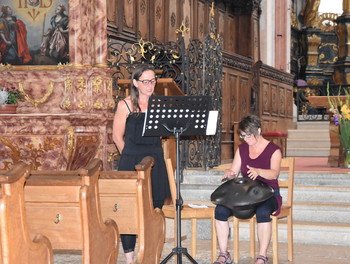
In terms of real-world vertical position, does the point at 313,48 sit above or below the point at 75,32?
above

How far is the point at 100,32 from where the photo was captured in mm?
9562

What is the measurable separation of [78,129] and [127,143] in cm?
344

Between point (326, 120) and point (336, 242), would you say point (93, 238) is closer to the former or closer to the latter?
point (336, 242)

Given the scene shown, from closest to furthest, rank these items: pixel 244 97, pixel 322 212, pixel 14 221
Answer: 1. pixel 14 221
2. pixel 322 212
3. pixel 244 97

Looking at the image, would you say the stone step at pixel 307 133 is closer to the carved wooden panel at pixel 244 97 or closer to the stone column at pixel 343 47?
the carved wooden panel at pixel 244 97

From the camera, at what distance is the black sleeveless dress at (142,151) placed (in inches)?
230

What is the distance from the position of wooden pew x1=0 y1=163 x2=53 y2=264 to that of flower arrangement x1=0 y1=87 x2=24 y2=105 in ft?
18.6

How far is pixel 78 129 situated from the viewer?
923 cm

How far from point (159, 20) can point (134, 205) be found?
7971mm

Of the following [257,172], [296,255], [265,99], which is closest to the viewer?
[257,172]

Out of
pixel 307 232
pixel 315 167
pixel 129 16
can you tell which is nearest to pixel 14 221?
pixel 307 232

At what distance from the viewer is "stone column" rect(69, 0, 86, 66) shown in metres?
9.42

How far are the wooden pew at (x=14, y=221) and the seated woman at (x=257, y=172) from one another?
2.66 m

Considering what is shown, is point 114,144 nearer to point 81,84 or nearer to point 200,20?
point 81,84
